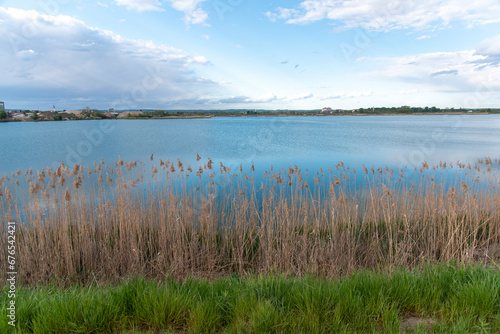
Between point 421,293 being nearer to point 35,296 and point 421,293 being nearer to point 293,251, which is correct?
point 293,251

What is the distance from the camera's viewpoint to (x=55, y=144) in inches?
704

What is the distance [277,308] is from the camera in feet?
9.29

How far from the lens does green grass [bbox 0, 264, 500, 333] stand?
8.72 ft

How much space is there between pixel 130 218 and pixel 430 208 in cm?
618

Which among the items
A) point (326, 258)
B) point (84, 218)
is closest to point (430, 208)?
point (326, 258)

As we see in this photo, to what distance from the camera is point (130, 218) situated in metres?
5.52

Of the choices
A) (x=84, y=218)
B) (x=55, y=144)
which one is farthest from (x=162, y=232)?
(x=55, y=144)

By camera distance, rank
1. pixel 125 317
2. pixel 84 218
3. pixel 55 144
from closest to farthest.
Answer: pixel 125 317 → pixel 84 218 → pixel 55 144

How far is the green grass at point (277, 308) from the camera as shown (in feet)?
8.72

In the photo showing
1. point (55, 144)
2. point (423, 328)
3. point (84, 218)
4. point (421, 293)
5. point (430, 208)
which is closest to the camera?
point (423, 328)

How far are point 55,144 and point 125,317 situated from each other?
1882 cm

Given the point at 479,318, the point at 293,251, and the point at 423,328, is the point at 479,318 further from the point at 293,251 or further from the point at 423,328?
the point at 293,251

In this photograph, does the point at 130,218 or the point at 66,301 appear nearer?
the point at 66,301

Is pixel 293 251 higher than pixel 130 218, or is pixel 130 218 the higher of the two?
pixel 130 218
